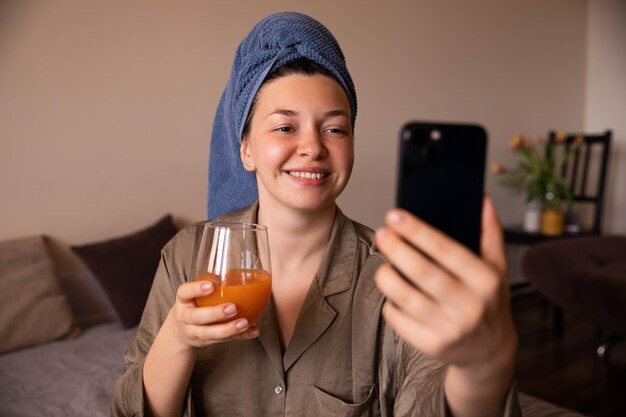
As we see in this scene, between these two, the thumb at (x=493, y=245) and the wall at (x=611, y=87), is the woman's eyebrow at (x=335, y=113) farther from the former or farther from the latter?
the wall at (x=611, y=87)

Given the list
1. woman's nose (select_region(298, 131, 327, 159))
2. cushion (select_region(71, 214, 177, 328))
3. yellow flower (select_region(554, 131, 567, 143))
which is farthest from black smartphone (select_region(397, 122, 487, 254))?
yellow flower (select_region(554, 131, 567, 143))

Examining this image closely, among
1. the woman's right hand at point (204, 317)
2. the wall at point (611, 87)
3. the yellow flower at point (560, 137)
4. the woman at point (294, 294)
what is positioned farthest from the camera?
the wall at point (611, 87)

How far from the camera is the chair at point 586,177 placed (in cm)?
378

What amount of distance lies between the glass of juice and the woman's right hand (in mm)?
23

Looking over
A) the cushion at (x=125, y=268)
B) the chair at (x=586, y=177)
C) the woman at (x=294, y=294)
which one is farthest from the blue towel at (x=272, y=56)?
the chair at (x=586, y=177)

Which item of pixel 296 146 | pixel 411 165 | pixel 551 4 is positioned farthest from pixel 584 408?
pixel 551 4

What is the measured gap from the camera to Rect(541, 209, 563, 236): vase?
3727 millimetres

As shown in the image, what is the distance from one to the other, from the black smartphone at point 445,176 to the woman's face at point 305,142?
0.37m

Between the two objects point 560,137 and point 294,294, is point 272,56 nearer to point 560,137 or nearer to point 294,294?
point 294,294

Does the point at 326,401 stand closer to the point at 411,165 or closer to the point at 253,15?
the point at 411,165

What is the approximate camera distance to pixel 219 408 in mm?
990

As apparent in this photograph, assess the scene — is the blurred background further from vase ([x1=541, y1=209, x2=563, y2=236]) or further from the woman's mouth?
the woman's mouth

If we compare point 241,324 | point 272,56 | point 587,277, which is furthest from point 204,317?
point 587,277

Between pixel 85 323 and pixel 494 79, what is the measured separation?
10.8 feet
